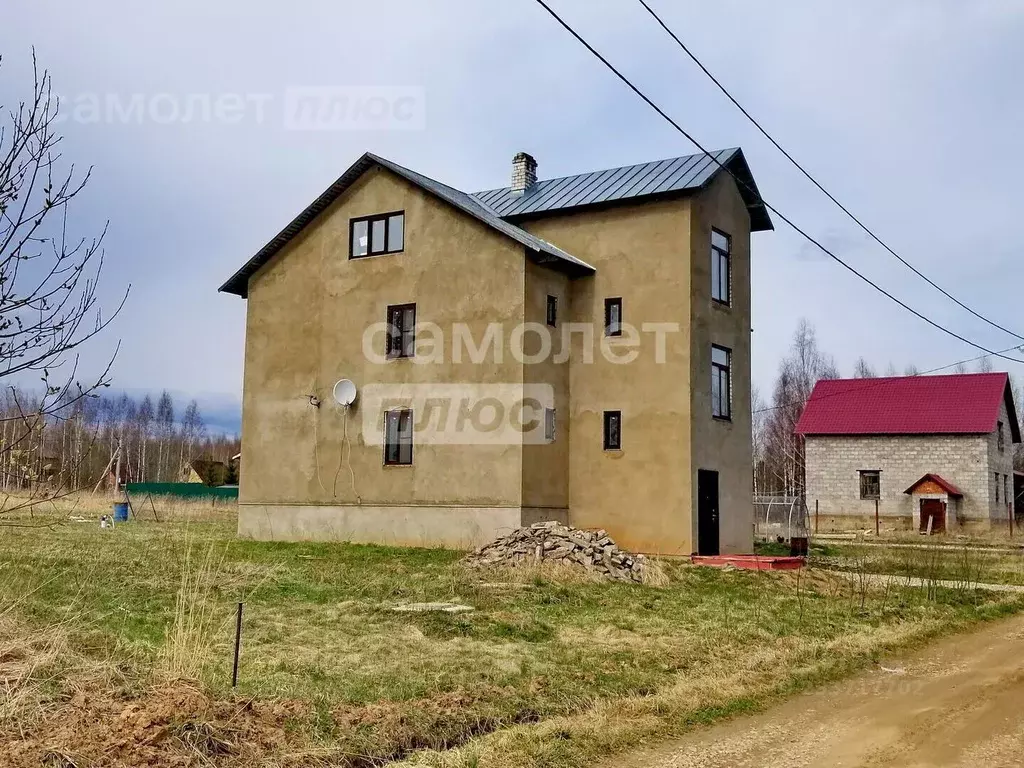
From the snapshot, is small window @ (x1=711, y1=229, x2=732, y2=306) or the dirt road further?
small window @ (x1=711, y1=229, x2=732, y2=306)

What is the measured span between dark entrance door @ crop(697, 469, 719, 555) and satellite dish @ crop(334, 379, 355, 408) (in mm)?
8187

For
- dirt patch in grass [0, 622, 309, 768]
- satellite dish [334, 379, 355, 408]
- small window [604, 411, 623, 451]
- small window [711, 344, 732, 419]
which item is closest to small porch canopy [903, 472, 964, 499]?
small window [711, 344, 732, 419]

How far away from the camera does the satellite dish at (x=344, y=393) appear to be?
2242cm

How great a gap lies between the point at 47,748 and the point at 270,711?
57.0 inches

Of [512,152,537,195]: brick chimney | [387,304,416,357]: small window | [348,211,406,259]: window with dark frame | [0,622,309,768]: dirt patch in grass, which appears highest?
[512,152,537,195]: brick chimney

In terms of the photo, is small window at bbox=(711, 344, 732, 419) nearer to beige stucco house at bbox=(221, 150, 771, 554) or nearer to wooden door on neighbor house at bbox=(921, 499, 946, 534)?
beige stucco house at bbox=(221, 150, 771, 554)

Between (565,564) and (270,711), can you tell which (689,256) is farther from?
(270,711)

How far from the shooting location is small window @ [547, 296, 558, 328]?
21.7 m

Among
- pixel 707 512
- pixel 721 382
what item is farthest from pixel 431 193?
pixel 707 512

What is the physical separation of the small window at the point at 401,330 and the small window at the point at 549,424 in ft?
11.5

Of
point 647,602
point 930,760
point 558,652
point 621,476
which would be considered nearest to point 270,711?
point 558,652

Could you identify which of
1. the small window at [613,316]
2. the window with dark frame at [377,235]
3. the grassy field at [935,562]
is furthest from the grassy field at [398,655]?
the window with dark frame at [377,235]

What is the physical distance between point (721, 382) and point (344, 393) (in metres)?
8.85

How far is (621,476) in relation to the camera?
2108cm
